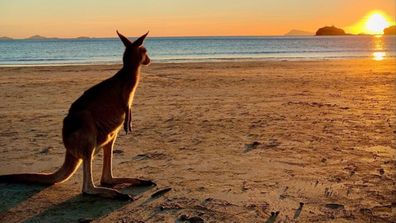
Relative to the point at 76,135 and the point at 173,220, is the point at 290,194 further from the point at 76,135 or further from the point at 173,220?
the point at 76,135

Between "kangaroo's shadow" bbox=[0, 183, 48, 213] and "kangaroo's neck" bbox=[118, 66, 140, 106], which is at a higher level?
"kangaroo's neck" bbox=[118, 66, 140, 106]

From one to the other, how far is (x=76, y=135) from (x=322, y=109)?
21.6ft

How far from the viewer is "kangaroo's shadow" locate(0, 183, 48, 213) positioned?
4504mm

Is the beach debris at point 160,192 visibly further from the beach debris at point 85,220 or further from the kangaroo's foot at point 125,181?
the beach debris at point 85,220

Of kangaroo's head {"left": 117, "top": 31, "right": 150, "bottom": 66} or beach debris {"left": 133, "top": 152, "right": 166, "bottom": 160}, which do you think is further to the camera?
beach debris {"left": 133, "top": 152, "right": 166, "bottom": 160}

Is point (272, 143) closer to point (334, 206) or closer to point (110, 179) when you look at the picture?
point (334, 206)

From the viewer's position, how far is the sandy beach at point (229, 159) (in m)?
4.35

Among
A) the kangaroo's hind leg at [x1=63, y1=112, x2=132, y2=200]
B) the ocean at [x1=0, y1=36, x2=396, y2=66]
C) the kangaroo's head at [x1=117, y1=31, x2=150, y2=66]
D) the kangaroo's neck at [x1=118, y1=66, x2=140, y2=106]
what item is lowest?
the ocean at [x1=0, y1=36, x2=396, y2=66]

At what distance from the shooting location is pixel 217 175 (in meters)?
5.41

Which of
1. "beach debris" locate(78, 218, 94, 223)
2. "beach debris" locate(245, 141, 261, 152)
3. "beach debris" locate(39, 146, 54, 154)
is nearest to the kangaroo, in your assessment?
"beach debris" locate(78, 218, 94, 223)

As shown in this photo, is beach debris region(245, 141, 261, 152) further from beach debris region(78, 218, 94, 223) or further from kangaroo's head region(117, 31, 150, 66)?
beach debris region(78, 218, 94, 223)

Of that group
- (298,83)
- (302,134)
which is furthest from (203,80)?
(302,134)

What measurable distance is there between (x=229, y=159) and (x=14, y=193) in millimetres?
2481

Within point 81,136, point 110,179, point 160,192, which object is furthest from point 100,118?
point 160,192
